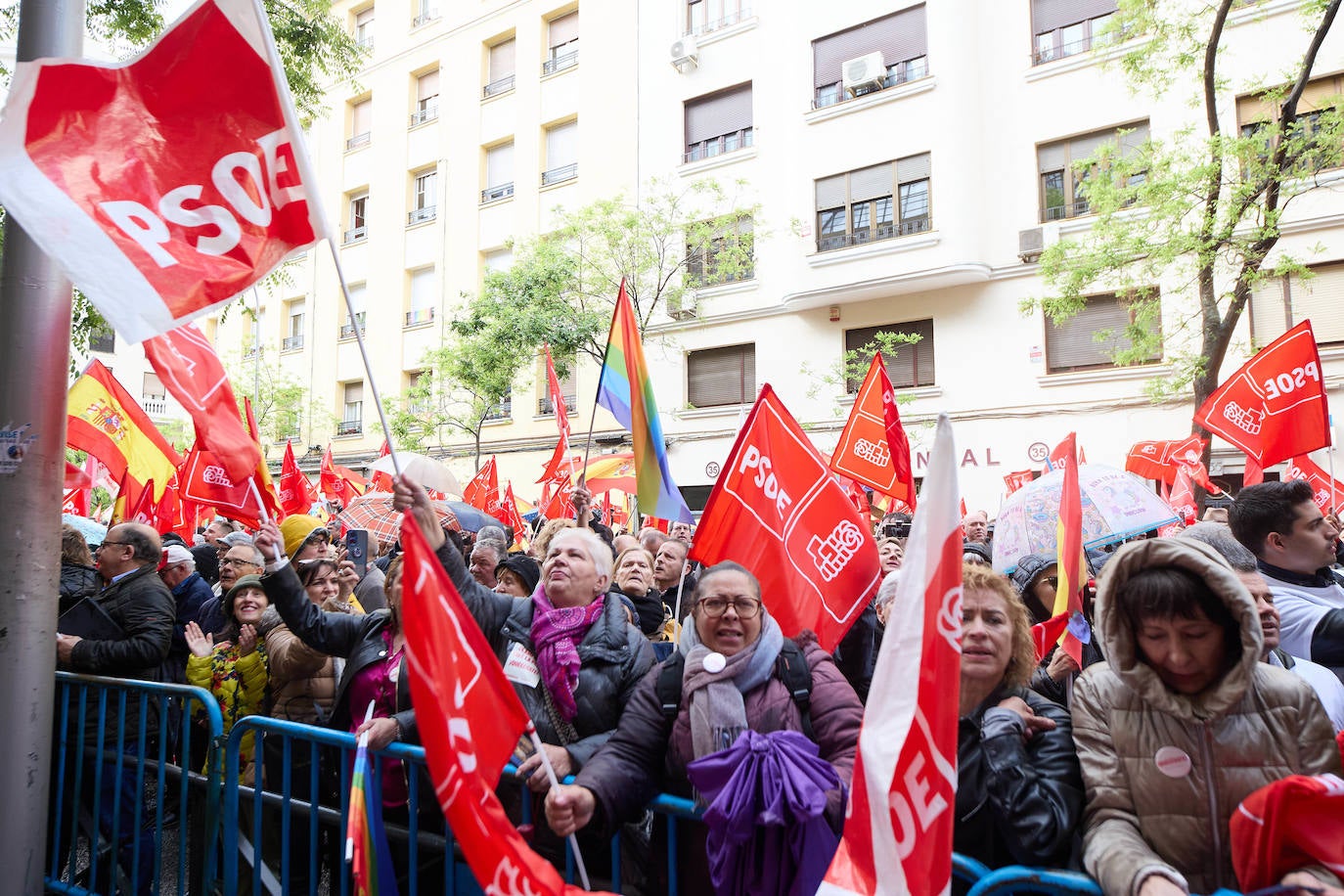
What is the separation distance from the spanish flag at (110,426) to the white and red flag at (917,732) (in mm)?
7299

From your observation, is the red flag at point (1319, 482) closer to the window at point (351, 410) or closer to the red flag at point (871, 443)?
the red flag at point (871, 443)

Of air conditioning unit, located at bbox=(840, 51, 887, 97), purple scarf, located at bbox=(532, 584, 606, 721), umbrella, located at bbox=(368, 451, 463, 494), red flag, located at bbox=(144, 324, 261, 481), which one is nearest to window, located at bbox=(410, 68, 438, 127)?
air conditioning unit, located at bbox=(840, 51, 887, 97)

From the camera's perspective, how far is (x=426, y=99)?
2731 centimetres

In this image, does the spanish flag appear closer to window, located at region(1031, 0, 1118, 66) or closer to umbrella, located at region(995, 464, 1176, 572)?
umbrella, located at region(995, 464, 1176, 572)

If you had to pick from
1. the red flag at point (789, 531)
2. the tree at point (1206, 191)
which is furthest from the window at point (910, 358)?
the red flag at point (789, 531)

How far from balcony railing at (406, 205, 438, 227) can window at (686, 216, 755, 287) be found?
9.60 metres

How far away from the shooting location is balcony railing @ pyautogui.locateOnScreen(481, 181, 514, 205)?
24625 mm

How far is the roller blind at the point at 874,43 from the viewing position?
59.8 ft

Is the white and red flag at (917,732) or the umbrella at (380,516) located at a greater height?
the umbrella at (380,516)

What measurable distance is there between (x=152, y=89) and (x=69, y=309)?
105cm

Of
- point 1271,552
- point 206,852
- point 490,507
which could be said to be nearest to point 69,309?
point 206,852

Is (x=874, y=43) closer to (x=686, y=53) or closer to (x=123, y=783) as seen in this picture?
(x=686, y=53)

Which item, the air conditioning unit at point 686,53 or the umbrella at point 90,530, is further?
the air conditioning unit at point 686,53

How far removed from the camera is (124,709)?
3.70m
